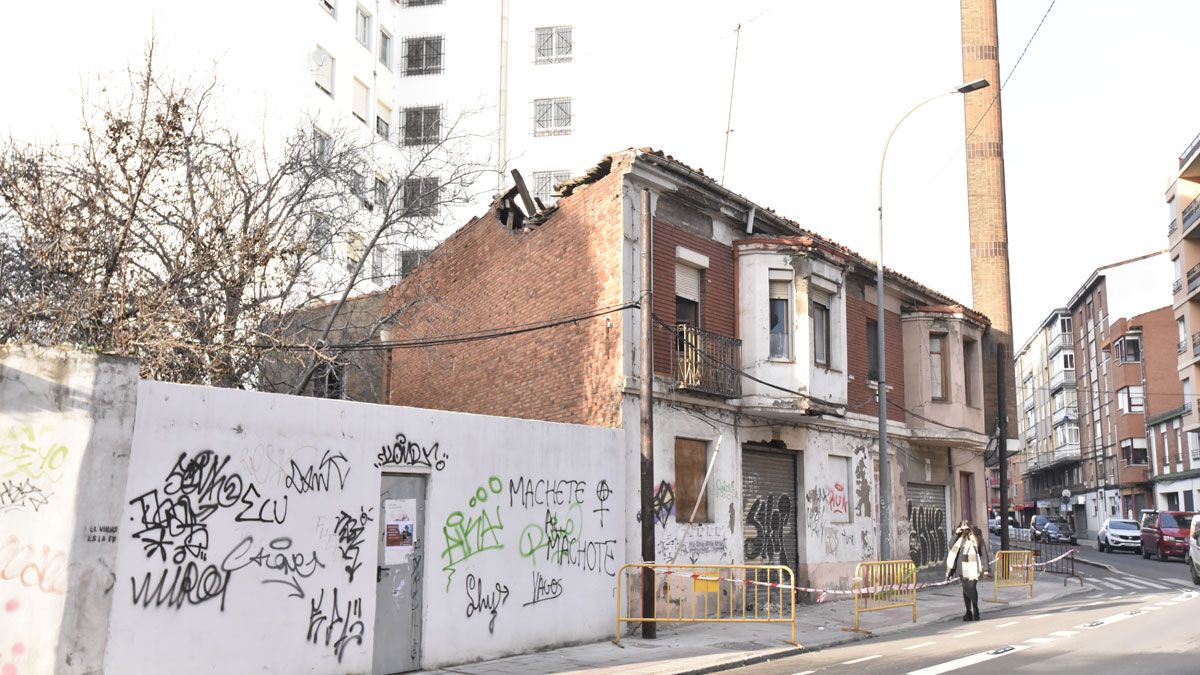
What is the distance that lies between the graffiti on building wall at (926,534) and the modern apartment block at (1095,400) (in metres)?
38.2

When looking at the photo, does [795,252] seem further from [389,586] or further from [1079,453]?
[1079,453]

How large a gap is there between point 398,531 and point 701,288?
8.59m

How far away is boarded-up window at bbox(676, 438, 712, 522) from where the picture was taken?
16.8m

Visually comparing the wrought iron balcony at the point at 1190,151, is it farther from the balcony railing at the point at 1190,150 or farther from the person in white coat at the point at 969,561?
the person in white coat at the point at 969,561

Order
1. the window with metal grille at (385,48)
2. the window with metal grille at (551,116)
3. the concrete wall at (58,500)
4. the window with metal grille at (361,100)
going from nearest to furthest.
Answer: the concrete wall at (58,500) → the window with metal grille at (361,100) → the window with metal grille at (385,48) → the window with metal grille at (551,116)

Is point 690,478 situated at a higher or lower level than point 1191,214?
lower

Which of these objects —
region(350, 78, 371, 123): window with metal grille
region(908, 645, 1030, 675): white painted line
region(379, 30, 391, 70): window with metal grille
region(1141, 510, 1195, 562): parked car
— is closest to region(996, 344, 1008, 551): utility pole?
region(1141, 510, 1195, 562): parked car

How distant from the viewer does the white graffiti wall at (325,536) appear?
9008mm

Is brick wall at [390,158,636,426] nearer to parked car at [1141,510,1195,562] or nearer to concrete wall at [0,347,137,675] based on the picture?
concrete wall at [0,347,137,675]

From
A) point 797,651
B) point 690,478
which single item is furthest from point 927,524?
point 797,651

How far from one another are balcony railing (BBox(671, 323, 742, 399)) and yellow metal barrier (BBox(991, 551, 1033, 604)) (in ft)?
29.5

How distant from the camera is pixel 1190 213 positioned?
4541 cm

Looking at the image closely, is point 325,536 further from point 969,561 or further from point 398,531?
point 969,561

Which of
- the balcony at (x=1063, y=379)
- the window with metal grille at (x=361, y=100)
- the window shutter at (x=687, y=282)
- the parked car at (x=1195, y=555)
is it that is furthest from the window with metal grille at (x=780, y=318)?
the balcony at (x=1063, y=379)
